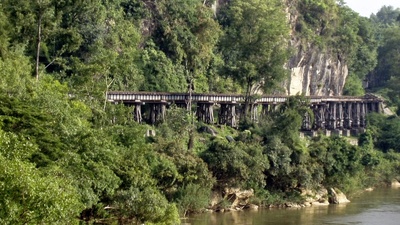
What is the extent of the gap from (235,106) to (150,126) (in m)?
11.7

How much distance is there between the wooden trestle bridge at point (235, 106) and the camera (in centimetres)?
5434

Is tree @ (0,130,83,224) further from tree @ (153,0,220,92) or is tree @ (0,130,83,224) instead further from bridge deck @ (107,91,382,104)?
tree @ (153,0,220,92)

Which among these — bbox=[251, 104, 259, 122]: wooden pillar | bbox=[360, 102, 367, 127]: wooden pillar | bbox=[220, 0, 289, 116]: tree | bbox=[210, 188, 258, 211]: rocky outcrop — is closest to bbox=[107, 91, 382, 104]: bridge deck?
bbox=[251, 104, 259, 122]: wooden pillar

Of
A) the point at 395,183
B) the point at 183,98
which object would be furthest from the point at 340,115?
the point at 183,98

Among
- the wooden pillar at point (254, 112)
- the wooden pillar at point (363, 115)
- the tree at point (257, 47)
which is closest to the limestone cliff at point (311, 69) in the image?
the wooden pillar at point (363, 115)

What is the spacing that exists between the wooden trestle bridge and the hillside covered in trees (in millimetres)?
1865

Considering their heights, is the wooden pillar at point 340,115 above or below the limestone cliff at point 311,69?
below

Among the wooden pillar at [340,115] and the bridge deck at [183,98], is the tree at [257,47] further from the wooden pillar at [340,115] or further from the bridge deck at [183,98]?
the wooden pillar at [340,115]

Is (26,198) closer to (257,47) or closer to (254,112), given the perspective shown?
(257,47)

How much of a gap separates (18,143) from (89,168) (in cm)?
987

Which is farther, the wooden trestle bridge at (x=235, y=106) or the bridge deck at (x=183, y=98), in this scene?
the wooden trestle bridge at (x=235, y=106)

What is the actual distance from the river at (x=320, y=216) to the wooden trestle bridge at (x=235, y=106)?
11.9m

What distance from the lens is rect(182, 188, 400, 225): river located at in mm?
42562

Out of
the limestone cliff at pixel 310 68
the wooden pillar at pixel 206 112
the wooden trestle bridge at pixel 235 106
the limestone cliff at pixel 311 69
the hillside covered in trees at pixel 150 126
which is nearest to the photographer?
the hillside covered in trees at pixel 150 126
